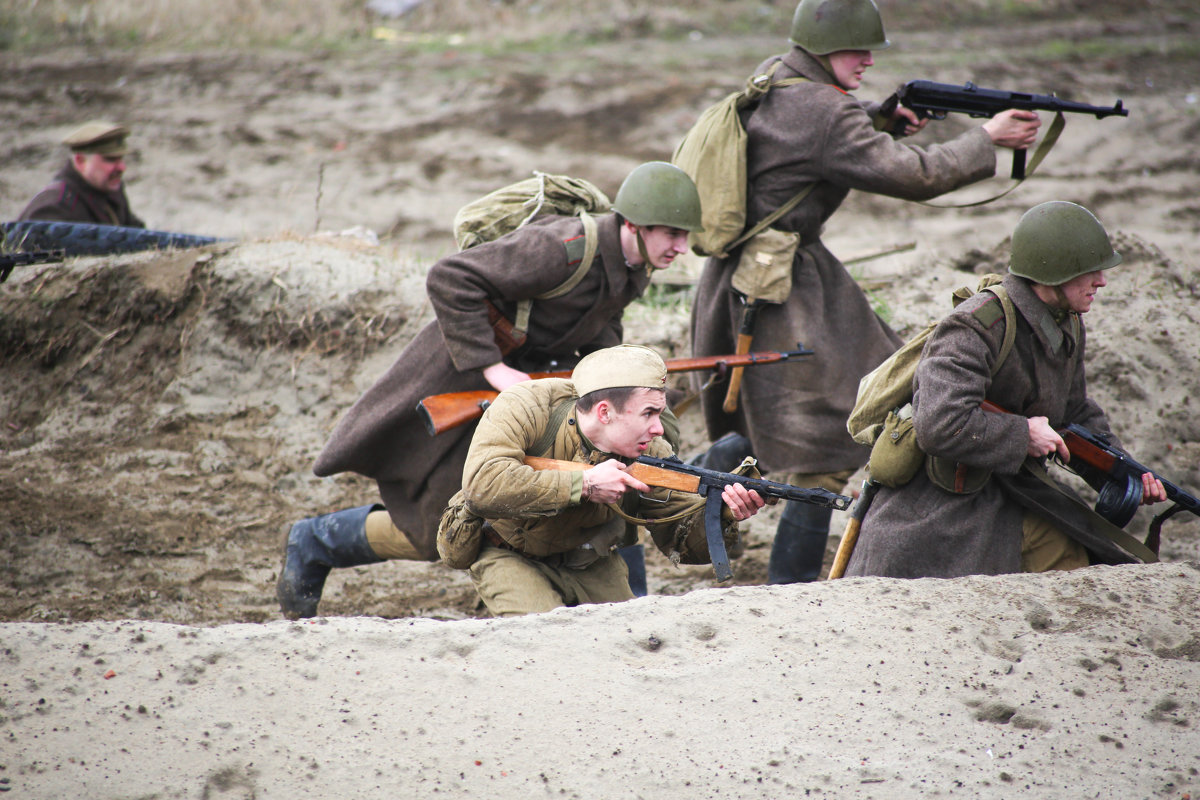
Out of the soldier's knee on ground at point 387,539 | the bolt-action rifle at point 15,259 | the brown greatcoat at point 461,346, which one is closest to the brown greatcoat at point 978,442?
the brown greatcoat at point 461,346

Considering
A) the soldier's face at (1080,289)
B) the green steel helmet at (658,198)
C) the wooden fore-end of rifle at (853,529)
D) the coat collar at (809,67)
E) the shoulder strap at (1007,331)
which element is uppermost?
the coat collar at (809,67)

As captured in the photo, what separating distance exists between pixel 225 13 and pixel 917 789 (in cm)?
1382

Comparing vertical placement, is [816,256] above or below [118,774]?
above

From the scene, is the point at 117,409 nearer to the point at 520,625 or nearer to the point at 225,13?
the point at 520,625

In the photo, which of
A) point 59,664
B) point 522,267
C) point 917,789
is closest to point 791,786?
point 917,789

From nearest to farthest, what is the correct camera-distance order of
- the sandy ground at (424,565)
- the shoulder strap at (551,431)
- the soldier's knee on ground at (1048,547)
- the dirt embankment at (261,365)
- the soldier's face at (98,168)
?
the sandy ground at (424,565)
the shoulder strap at (551,431)
the soldier's knee on ground at (1048,547)
the dirt embankment at (261,365)
the soldier's face at (98,168)

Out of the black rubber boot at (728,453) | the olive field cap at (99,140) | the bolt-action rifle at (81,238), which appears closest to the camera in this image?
the black rubber boot at (728,453)

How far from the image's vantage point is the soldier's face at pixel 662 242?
379 centimetres

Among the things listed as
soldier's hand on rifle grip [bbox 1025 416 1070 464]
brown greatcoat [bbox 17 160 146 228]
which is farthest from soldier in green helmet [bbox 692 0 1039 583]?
brown greatcoat [bbox 17 160 146 228]

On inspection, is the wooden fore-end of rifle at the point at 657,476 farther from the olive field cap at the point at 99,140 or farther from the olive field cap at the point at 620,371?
the olive field cap at the point at 99,140

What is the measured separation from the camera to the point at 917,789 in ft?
7.61

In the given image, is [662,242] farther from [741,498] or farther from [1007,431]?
[1007,431]

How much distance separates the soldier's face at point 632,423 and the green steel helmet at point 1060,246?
110cm

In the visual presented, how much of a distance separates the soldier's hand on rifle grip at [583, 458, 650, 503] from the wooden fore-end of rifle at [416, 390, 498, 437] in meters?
0.75
